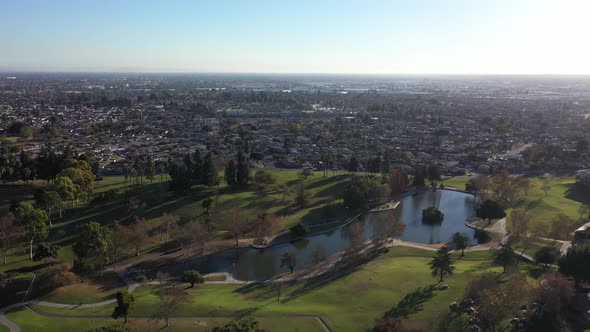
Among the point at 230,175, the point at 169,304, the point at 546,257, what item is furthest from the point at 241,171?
the point at 546,257

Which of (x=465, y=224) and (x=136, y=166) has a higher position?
(x=136, y=166)

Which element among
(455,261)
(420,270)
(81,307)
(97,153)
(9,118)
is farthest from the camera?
(9,118)

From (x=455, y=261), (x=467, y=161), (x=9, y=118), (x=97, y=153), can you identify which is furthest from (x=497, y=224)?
(x=9, y=118)

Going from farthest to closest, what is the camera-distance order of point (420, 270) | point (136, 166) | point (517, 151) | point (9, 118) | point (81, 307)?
point (9, 118)
point (517, 151)
point (136, 166)
point (420, 270)
point (81, 307)

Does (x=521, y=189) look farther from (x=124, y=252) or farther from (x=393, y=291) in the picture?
(x=124, y=252)

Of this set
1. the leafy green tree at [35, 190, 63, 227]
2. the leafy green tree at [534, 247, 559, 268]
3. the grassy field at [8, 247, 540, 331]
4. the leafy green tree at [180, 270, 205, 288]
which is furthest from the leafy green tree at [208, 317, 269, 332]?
the leafy green tree at [35, 190, 63, 227]

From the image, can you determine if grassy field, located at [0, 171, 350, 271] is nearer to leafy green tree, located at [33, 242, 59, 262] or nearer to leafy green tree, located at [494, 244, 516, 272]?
leafy green tree, located at [33, 242, 59, 262]

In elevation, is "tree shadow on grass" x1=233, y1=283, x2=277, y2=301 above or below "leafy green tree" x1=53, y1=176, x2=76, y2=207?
below
